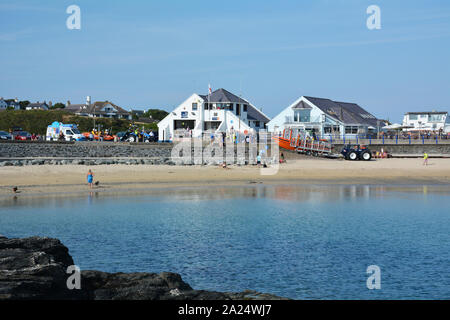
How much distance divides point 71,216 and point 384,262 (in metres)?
15.5

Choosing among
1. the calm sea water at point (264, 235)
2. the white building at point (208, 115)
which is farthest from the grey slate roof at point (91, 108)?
the calm sea water at point (264, 235)

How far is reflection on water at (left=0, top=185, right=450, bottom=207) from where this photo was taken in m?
29.7

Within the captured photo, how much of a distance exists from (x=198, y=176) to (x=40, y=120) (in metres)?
85.3

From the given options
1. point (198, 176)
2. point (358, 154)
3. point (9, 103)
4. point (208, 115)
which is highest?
point (9, 103)

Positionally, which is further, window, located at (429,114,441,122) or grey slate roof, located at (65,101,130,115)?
grey slate roof, located at (65,101,130,115)

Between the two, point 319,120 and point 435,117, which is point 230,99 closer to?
point 319,120

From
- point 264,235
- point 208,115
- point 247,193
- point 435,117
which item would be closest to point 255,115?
point 208,115

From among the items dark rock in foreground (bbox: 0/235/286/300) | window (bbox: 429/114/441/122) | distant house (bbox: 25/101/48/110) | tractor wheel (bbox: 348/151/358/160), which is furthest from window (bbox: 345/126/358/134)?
distant house (bbox: 25/101/48/110)

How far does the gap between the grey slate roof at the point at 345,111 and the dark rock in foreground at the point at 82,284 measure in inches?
2743

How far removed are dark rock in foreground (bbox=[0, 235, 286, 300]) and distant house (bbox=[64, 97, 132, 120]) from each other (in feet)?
433

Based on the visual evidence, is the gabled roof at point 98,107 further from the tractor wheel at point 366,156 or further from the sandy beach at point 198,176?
the tractor wheel at point 366,156

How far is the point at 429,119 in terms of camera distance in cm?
11031

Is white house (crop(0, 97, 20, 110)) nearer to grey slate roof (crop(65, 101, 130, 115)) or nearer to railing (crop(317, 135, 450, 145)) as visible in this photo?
grey slate roof (crop(65, 101, 130, 115))
